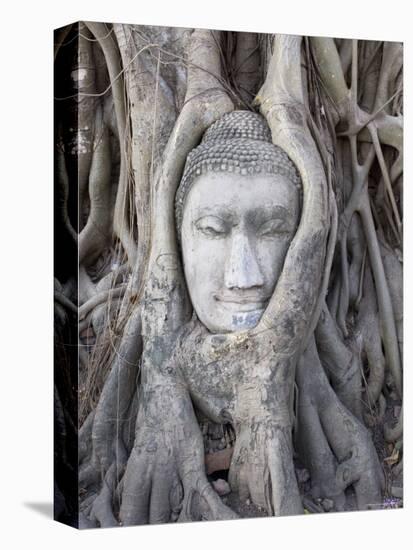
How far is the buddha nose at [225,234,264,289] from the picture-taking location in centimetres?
785

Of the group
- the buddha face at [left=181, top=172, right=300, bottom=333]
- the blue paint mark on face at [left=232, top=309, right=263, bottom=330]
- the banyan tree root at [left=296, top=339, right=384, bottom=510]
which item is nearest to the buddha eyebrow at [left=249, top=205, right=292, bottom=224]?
the buddha face at [left=181, top=172, right=300, bottom=333]

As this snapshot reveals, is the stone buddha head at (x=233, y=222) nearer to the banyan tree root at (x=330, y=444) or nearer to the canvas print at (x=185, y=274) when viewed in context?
the canvas print at (x=185, y=274)

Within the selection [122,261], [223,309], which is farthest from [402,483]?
[122,261]

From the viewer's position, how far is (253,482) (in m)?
7.95

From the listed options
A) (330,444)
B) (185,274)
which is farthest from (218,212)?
(330,444)

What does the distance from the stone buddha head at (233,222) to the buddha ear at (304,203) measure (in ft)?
0.25

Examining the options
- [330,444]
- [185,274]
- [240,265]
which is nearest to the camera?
[240,265]

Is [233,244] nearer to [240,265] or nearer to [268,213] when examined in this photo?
[240,265]

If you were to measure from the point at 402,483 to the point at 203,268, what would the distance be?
189 centimetres

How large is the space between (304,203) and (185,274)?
2.54 feet

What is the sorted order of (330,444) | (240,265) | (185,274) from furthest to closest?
(330,444) < (185,274) < (240,265)

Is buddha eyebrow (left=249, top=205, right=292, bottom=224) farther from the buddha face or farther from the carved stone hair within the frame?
the carved stone hair

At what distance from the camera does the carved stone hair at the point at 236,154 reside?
788 centimetres

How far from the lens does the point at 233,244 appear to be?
310 inches
